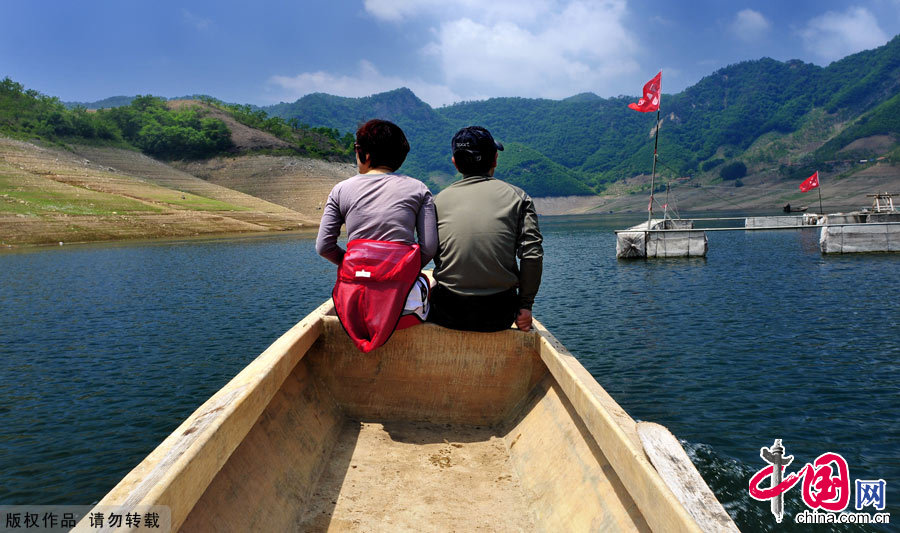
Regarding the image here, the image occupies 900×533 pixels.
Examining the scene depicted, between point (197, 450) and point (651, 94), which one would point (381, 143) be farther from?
point (651, 94)

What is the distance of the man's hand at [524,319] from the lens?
13.2 ft

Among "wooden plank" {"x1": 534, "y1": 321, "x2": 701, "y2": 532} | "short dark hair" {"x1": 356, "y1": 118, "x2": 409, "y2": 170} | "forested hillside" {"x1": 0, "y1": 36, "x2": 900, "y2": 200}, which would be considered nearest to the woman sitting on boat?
"short dark hair" {"x1": 356, "y1": 118, "x2": 409, "y2": 170}

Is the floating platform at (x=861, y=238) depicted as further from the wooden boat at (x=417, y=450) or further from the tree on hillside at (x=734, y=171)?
the tree on hillside at (x=734, y=171)

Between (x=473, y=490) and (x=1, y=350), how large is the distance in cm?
1129

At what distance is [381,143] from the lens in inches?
150

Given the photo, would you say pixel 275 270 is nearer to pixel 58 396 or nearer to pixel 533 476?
pixel 58 396

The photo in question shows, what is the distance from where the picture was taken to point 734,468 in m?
5.08

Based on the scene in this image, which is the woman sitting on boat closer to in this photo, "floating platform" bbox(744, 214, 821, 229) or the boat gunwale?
the boat gunwale

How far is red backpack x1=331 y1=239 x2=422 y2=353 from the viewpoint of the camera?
347 centimetres

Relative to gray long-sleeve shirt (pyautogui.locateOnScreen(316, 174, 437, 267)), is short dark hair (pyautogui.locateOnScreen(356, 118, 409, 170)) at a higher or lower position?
higher

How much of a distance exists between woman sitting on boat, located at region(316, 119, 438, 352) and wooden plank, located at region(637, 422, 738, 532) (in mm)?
1846

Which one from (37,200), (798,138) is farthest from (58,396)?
(798,138)

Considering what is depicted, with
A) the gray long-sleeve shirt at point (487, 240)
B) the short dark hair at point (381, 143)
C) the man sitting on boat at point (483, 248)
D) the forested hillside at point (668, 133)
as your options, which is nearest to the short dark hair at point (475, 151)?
the man sitting on boat at point (483, 248)

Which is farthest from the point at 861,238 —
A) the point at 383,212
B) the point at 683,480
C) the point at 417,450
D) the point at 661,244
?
the point at 683,480
